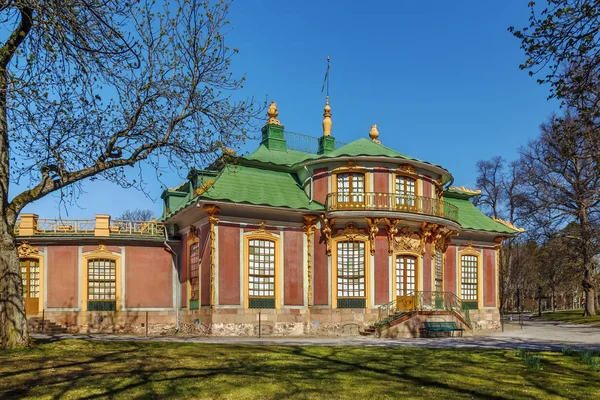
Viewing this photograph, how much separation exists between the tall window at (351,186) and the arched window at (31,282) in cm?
1405

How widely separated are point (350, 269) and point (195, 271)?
6904 millimetres

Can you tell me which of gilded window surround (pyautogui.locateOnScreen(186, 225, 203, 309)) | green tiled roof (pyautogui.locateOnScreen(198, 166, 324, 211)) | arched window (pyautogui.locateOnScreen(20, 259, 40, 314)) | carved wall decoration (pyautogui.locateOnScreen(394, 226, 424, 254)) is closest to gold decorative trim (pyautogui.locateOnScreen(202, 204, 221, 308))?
green tiled roof (pyautogui.locateOnScreen(198, 166, 324, 211))

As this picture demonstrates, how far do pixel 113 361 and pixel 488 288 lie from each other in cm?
2405

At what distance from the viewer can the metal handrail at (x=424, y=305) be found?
24234mm

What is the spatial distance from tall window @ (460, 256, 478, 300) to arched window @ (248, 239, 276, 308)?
38.6 ft

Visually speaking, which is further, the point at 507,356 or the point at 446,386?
the point at 507,356

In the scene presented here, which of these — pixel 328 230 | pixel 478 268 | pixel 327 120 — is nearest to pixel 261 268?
pixel 328 230

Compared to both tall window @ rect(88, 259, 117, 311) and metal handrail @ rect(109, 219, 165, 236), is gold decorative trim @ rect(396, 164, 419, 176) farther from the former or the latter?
tall window @ rect(88, 259, 117, 311)

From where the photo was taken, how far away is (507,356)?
14820 mm

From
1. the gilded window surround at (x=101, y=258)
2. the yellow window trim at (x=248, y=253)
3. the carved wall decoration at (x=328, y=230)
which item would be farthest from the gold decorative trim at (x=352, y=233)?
the gilded window surround at (x=101, y=258)

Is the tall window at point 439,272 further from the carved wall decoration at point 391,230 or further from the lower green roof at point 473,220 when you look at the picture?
the carved wall decoration at point 391,230

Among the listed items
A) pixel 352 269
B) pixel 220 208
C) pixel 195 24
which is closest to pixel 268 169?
pixel 220 208

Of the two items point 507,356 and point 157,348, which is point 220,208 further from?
point 507,356

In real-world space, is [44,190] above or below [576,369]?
above
